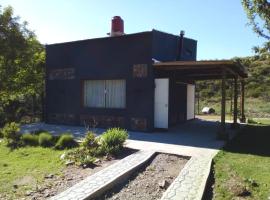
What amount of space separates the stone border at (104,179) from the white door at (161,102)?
15.3 feet

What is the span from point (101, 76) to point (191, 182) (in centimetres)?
867

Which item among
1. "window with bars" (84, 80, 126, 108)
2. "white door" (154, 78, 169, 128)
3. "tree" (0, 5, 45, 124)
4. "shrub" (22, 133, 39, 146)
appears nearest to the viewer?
"shrub" (22, 133, 39, 146)

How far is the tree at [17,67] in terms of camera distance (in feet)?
54.7

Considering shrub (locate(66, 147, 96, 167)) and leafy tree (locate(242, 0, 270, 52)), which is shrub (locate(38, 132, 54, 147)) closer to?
shrub (locate(66, 147, 96, 167))

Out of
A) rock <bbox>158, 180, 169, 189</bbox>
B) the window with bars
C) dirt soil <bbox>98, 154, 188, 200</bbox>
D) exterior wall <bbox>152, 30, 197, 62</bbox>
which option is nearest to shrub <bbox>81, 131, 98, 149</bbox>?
dirt soil <bbox>98, 154, 188, 200</bbox>

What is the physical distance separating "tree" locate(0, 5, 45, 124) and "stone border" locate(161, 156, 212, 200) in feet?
37.9

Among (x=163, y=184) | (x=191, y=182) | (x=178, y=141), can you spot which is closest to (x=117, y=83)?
(x=178, y=141)

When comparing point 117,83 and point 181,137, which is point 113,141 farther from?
point 117,83

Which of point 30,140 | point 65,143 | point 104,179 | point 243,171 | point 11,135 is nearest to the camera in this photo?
point 104,179

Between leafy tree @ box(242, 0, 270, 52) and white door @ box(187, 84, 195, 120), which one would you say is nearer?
leafy tree @ box(242, 0, 270, 52)

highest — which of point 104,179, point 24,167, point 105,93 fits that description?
point 105,93

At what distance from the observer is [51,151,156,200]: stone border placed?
5.28 metres

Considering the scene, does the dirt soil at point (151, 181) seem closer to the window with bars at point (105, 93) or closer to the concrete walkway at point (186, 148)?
the concrete walkway at point (186, 148)

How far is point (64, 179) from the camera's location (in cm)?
647
